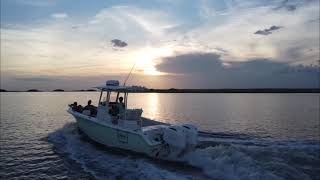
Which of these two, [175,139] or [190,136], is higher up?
[190,136]

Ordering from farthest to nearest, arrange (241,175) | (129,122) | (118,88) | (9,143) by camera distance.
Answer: (9,143) → (118,88) → (129,122) → (241,175)

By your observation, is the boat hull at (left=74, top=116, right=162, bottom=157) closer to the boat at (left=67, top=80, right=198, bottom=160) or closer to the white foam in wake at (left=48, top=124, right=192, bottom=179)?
the boat at (left=67, top=80, right=198, bottom=160)

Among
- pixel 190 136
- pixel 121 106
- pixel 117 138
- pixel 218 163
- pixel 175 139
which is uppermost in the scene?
pixel 121 106

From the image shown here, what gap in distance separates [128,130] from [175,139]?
2.45 m

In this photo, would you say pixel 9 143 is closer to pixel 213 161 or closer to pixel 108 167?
pixel 108 167

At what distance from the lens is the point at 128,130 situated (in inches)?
622

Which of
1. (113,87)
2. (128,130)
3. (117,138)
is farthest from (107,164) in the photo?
(113,87)

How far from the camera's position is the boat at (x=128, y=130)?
1455cm

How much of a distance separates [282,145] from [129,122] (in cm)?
754

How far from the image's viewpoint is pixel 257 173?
39.7 ft

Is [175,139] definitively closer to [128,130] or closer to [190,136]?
[190,136]

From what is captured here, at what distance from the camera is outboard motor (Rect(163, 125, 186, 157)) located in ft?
47.2

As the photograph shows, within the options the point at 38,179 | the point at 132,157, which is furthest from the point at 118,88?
the point at 38,179

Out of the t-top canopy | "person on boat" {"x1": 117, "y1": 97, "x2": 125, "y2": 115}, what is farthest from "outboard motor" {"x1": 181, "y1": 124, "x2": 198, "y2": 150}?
"person on boat" {"x1": 117, "y1": 97, "x2": 125, "y2": 115}
